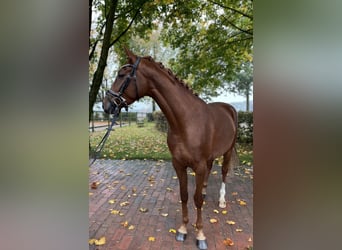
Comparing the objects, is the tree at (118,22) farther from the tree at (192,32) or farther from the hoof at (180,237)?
the hoof at (180,237)

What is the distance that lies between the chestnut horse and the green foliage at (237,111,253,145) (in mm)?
3318

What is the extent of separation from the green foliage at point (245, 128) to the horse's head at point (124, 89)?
3998 millimetres

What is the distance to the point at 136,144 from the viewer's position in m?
6.15

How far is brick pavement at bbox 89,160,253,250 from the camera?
6.93 feet

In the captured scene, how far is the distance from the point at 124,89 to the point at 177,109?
0.44 metres

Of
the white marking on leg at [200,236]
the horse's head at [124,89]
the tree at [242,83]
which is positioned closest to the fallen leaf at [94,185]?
the white marking on leg at [200,236]

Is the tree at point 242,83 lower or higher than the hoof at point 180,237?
higher

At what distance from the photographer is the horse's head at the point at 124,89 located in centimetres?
180

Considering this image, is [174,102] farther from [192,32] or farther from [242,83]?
[242,83]
